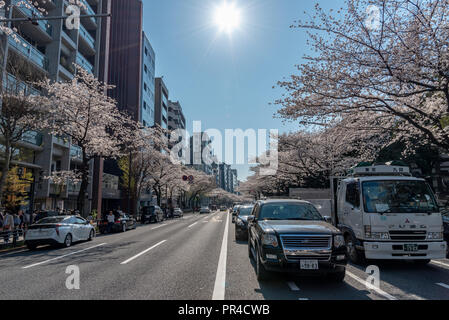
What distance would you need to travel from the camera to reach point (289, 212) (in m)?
7.31

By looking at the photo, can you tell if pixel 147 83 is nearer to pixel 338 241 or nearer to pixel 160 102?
pixel 160 102

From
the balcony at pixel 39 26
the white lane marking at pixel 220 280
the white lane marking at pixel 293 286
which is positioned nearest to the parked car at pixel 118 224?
the white lane marking at pixel 220 280

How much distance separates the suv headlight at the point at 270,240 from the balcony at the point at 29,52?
76.4 ft

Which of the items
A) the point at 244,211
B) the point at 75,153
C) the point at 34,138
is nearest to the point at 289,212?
the point at 244,211

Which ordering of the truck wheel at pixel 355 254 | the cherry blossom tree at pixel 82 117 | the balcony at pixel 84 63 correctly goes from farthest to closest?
the balcony at pixel 84 63, the cherry blossom tree at pixel 82 117, the truck wheel at pixel 355 254

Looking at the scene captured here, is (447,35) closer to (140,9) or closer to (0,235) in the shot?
(0,235)

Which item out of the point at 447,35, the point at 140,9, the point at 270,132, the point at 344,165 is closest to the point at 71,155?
the point at 270,132

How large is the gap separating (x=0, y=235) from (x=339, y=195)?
46.2 feet

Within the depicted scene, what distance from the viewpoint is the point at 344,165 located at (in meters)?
25.2

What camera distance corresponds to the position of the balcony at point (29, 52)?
2119 centimetres

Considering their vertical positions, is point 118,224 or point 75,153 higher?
point 75,153

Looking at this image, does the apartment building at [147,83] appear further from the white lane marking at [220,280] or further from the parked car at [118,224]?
the white lane marking at [220,280]

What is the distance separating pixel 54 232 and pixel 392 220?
12746 millimetres

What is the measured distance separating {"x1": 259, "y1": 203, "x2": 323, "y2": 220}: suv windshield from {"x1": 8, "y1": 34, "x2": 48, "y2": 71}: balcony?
2238 centimetres
